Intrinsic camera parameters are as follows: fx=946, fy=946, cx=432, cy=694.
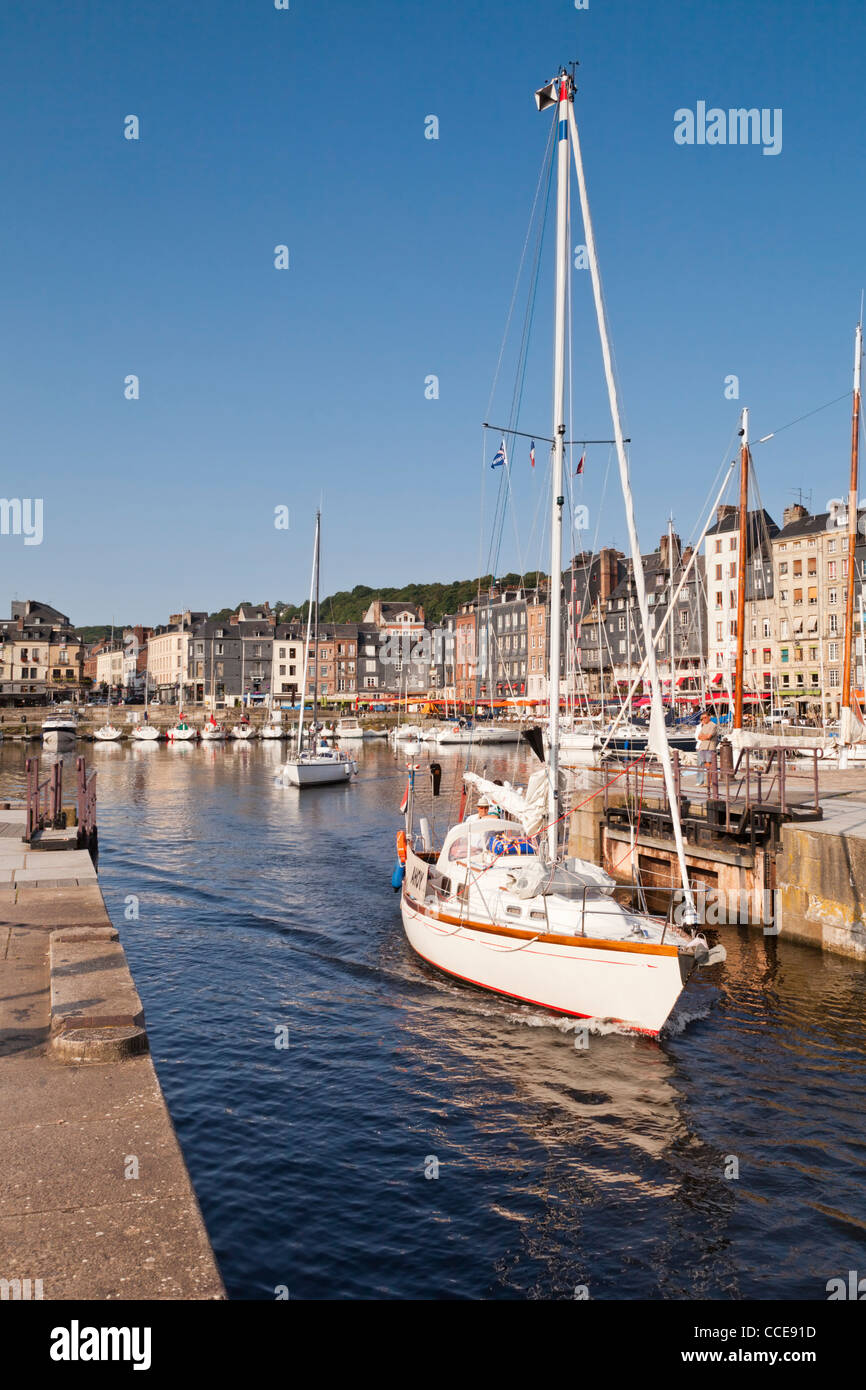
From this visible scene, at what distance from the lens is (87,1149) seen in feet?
24.0

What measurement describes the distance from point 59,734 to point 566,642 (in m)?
71.6

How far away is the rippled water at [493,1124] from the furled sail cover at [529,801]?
12.6 feet

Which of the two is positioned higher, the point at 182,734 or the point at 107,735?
the point at 182,734

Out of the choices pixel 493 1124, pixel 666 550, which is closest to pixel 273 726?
pixel 666 550

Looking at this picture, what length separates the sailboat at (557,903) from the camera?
50.8 feet

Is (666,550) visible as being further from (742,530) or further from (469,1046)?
(469,1046)

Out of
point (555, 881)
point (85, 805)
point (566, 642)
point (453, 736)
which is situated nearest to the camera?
point (555, 881)

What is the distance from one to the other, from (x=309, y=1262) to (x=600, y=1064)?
6.43m

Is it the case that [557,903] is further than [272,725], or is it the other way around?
[272,725]

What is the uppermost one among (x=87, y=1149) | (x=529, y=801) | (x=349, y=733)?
(x=529, y=801)
